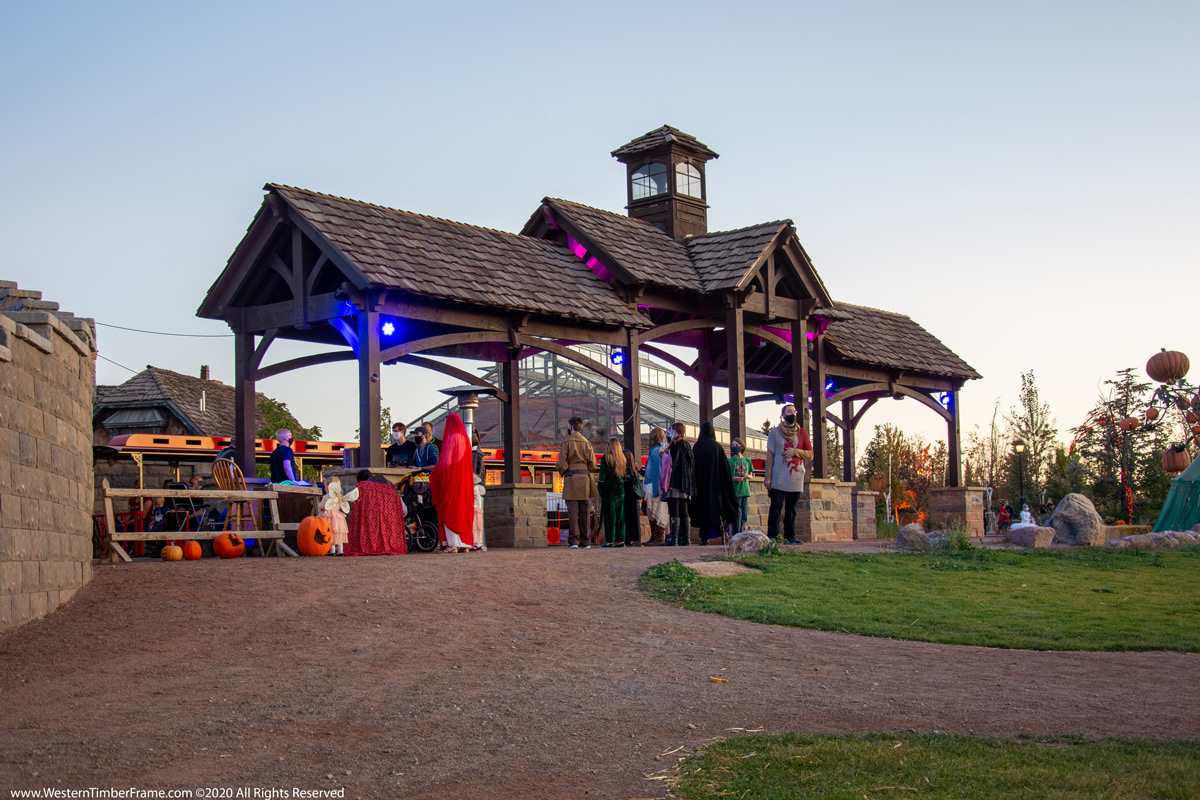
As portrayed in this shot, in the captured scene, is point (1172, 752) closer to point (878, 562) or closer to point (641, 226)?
point (878, 562)

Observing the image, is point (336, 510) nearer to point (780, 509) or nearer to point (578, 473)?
point (578, 473)

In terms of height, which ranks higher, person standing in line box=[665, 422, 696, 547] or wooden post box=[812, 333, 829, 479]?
wooden post box=[812, 333, 829, 479]

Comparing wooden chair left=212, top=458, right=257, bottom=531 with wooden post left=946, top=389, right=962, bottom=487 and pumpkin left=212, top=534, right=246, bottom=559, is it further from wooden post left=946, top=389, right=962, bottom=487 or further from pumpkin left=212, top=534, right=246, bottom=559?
wooden post left=946, top=389, right=962, bottom=487

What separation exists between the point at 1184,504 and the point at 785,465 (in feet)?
28.4

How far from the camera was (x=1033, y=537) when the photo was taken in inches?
672

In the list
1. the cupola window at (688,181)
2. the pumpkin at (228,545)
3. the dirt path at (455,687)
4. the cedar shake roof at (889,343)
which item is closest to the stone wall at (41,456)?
the dirt path at (455,687)

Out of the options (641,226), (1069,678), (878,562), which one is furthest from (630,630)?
(641,226)

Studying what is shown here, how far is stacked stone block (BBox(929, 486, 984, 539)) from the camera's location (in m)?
24.7

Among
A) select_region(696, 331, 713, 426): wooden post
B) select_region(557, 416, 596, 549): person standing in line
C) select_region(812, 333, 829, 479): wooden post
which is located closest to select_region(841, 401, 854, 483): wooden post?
select_region(812, 333, 829, 479): wooden post

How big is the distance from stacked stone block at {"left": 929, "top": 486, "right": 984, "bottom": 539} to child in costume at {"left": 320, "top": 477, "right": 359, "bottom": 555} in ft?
47.1

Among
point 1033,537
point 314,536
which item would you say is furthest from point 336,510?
point 1033,537

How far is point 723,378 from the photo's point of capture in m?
24.4

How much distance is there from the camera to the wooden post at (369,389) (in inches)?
598

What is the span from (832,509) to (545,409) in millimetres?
24473
